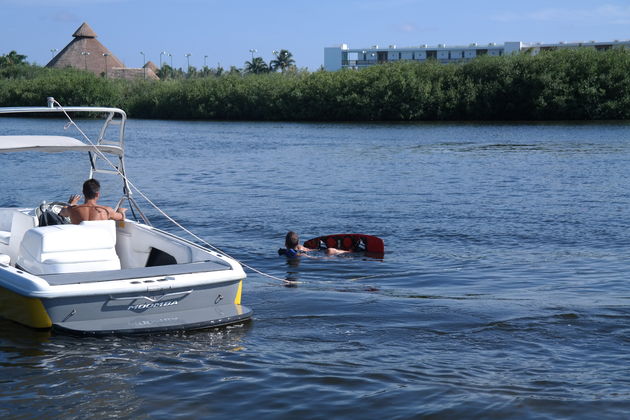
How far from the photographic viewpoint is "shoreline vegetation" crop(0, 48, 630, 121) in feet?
215

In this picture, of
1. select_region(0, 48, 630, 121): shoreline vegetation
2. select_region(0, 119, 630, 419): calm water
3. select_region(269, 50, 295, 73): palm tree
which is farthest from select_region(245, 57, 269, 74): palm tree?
select_region(0, 119, 630, 419): calm water

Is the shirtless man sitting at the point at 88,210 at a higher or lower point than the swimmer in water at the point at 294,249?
higher

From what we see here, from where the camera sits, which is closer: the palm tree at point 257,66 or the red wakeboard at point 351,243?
the red wakeboard at point 351,243

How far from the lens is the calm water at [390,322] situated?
697cm

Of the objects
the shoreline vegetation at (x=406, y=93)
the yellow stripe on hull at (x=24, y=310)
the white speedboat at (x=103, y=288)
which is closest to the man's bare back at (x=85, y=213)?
the white speedboat at (x=103, y=288)

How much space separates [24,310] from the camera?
27.1 ft

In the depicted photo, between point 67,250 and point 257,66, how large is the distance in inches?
5609

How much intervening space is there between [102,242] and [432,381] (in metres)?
3.87

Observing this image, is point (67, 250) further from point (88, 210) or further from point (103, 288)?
point (88, 210)

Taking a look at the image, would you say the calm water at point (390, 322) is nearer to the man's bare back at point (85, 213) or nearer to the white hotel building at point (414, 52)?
the man's bare back at point (85, 213)

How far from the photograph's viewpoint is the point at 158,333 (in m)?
8.40

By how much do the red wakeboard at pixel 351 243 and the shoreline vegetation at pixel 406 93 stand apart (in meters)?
54.8

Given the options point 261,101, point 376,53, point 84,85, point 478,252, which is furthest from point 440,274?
point 376,53

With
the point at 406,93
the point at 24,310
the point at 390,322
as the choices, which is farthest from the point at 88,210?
the point at 406,93
